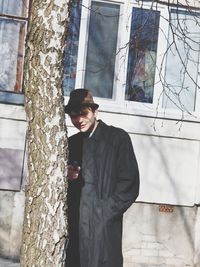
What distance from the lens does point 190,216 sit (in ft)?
28.0

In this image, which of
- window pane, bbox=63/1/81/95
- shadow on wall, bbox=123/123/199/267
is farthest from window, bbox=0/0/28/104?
shadow on wall, bbox=123/123/199/267

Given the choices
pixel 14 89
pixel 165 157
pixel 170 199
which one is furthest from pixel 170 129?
pixel 14 89

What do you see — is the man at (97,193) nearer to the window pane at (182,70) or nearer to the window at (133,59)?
the window at (133,59)

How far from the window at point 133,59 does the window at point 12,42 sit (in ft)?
2.28

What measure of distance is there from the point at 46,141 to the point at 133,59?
5370 mm

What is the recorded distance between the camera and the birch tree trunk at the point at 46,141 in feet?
11.3

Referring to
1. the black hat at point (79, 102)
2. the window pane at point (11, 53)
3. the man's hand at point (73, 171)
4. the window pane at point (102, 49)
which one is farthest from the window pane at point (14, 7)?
the man's hand at point (73, 171)

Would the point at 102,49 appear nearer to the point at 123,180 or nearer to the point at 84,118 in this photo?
the point at 84,118

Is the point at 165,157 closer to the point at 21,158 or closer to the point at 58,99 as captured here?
the point at 21,158

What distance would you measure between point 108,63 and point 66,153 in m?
5.20

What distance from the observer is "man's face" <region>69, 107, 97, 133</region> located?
407 cm

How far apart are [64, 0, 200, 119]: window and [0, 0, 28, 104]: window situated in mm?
694


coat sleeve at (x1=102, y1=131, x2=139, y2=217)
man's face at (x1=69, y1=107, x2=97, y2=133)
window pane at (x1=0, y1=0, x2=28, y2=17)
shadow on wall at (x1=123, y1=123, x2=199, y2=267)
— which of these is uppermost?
window pane at (x1=0, y1=0, x2=28, y2=17)

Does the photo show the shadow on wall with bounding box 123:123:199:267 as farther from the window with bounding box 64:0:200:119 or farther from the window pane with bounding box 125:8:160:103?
the window pane with bounding box 125:8:160:103
